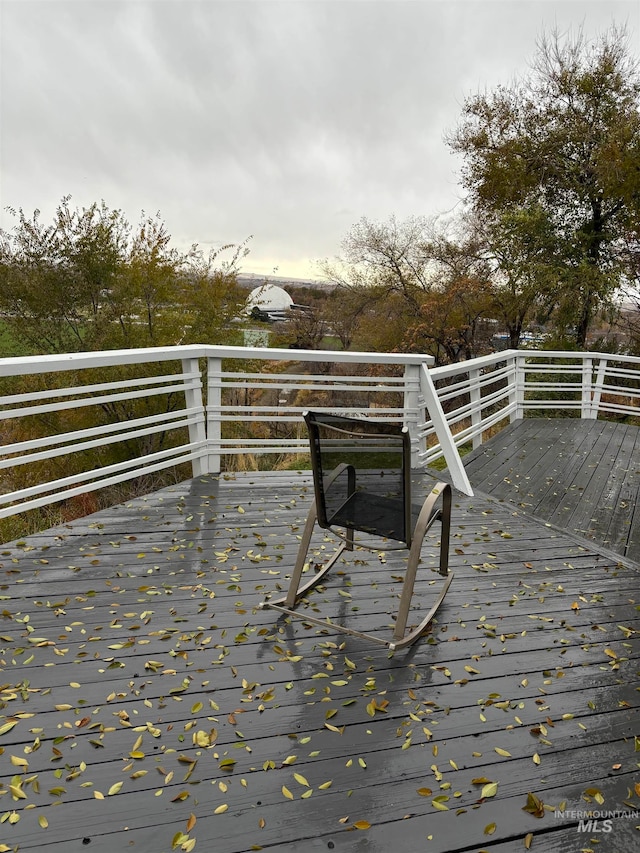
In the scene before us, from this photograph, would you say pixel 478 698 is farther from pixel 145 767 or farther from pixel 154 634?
pixel 154 634

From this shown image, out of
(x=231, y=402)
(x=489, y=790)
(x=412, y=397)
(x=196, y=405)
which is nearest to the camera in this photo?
(x=489, y=790)

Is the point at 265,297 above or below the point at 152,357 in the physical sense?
above

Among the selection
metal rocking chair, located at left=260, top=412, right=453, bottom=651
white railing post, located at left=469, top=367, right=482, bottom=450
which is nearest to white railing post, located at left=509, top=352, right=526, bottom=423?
white railing post, located at left=469, top=367, right=482, bottom=450

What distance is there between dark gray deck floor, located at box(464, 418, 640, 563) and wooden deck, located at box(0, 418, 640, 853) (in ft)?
3.27

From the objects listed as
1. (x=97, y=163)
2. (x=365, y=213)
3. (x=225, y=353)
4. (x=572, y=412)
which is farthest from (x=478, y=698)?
(x=365, y=213)

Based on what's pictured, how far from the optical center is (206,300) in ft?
41.9

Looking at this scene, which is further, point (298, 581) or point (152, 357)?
point (152, 357)

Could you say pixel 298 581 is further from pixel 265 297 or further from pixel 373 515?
pixel 265 297

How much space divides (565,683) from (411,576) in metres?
0.73

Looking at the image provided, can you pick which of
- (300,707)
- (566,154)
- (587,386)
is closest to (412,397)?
(300,707)

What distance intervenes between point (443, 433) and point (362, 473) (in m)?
2.31

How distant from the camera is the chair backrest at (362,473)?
260cm

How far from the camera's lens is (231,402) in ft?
43.3

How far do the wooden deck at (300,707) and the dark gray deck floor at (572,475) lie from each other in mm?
996
